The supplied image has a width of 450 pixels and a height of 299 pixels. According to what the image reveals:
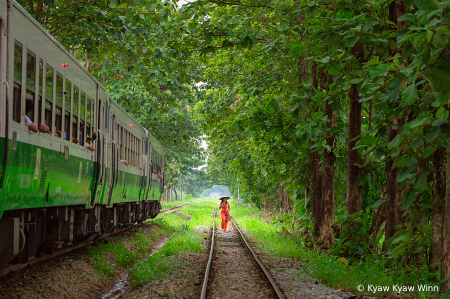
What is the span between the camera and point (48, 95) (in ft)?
22.1

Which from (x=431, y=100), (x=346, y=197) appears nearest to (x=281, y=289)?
(x=346, y=197)

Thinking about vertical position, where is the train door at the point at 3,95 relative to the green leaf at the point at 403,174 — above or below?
above

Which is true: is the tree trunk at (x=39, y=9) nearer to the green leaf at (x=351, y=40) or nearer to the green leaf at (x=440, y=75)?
the green leaf at (x=351, y=40)

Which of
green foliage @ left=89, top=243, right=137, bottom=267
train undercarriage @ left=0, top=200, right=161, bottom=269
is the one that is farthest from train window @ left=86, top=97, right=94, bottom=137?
green foliage @ left=89, top=243, right=137, bottom=267

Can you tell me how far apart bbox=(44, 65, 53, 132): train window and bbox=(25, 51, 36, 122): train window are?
0.52 meters

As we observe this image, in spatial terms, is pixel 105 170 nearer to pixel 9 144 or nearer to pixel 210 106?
pixel 9 144

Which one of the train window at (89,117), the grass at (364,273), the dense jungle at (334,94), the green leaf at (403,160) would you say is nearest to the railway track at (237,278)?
the grass at (364,273)

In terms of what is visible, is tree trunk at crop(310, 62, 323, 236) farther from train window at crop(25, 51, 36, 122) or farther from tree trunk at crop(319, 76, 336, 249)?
train window at crop(25, 51, 36, 122)

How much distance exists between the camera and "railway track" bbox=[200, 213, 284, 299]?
736 centimetres

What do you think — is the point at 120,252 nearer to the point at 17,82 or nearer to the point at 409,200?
the point at 17,82

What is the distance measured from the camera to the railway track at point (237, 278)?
736 cm

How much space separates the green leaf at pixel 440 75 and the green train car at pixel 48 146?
4329 mm

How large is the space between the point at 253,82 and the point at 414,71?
9.08m

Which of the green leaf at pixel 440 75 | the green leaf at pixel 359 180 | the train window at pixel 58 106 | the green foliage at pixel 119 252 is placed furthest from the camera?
the green foliage at pixel 119 252
